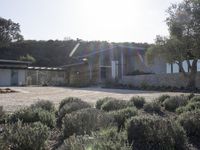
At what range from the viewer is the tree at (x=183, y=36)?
22.4 meters

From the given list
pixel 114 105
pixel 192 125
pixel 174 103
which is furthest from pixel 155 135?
pixel 174 103

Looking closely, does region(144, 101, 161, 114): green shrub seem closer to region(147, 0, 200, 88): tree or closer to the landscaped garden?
the landscaped garden

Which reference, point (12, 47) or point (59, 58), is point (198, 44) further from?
point (12, 47)

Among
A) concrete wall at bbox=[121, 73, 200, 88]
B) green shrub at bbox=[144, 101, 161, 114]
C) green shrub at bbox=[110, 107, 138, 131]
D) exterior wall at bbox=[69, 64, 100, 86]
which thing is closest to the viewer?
green shrub at bbox=[110, 107, 138, 131]

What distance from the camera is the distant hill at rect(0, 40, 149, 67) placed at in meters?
60.8

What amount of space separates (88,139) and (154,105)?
17.7ft

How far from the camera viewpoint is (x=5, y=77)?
40344 millimetres

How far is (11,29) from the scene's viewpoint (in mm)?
67688

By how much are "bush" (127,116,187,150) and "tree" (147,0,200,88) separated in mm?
16522

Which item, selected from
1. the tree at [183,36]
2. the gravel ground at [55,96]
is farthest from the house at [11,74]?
the tree at [183,36]

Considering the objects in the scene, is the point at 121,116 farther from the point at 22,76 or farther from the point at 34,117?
the point at 22,76

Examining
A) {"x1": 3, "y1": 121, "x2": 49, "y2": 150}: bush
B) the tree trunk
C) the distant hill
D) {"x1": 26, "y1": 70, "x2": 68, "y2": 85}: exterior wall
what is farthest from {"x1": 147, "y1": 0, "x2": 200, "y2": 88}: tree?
the distant hill

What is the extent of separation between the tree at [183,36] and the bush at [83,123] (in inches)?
642

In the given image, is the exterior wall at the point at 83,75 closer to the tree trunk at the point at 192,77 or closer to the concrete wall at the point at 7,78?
the concrete wall at the point at 7,78
